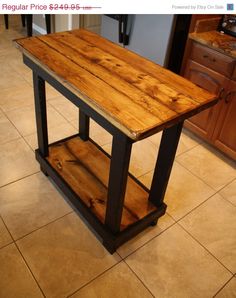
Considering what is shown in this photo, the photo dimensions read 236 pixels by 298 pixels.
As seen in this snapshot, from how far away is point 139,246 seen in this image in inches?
63.7

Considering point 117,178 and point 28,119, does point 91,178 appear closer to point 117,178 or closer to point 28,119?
point 117,178

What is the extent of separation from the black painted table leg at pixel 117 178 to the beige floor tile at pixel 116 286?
220mm

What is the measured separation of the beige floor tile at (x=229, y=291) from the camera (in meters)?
1.44

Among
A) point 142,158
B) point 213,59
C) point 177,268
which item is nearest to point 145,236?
point 177,268

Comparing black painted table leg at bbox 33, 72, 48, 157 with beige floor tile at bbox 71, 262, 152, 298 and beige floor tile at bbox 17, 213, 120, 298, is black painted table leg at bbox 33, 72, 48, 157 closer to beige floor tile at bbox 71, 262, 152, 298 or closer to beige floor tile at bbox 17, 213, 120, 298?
beige floor tile at bbox 17, 213, 120, 298

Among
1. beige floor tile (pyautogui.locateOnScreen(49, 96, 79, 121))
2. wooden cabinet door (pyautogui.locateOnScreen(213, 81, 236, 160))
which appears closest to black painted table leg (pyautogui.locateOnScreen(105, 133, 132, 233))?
wooden cabinet door (pyautogui.locateOnScreen(213, 81, 236, 160))

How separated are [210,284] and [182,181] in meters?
0.75

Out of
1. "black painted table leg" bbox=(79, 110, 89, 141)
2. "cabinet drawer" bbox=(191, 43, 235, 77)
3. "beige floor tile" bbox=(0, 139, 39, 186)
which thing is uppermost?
"cabinet drawer" bbox=(191, 43, 235, 77)

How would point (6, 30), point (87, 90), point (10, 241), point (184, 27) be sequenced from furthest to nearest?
point (6, 30), point (184, 27), point (10, 241), point (87, 90)

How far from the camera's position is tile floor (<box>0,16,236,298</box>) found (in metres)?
1.43

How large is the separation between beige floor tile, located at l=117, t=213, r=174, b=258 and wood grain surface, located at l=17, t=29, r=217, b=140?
2.73 feet

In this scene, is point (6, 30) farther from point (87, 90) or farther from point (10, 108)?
point (87, 90)

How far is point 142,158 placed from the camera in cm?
224
